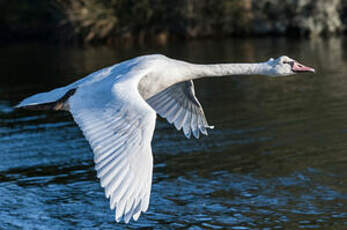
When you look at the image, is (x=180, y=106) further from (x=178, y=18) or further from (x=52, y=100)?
(x=178, y=18)

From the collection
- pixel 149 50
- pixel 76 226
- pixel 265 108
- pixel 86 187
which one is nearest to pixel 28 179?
pixel 86 187

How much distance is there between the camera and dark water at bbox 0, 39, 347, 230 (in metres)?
7.23

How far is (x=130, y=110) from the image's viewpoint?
6.38 m

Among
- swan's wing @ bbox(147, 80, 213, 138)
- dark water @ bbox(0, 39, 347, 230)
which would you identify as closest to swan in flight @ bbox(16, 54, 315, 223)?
swan's wing @ bbox(147, 80, 213, 138)

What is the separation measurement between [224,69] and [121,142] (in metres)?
2.46

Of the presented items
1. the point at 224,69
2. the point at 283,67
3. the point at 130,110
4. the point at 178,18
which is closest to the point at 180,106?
the point at 224,69

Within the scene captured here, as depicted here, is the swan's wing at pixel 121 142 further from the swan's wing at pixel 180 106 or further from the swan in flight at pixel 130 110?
the swan's wing at pixel 180 106

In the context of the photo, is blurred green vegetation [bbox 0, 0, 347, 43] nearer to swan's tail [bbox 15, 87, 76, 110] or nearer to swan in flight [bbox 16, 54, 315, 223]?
swan in flight [bbox 16, 54, 315, 223]

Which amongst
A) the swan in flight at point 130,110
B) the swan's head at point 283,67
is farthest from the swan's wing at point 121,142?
the swan's head at point 283,67

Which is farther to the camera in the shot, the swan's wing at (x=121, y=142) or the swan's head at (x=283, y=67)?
the swan's head at (x=283, y=67)

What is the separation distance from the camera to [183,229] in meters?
6.89

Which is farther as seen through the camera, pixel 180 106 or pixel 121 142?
pixel 180 106

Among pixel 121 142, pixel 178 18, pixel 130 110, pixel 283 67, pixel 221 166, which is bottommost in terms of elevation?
pixel 221 166

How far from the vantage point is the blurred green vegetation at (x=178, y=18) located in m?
29.4
